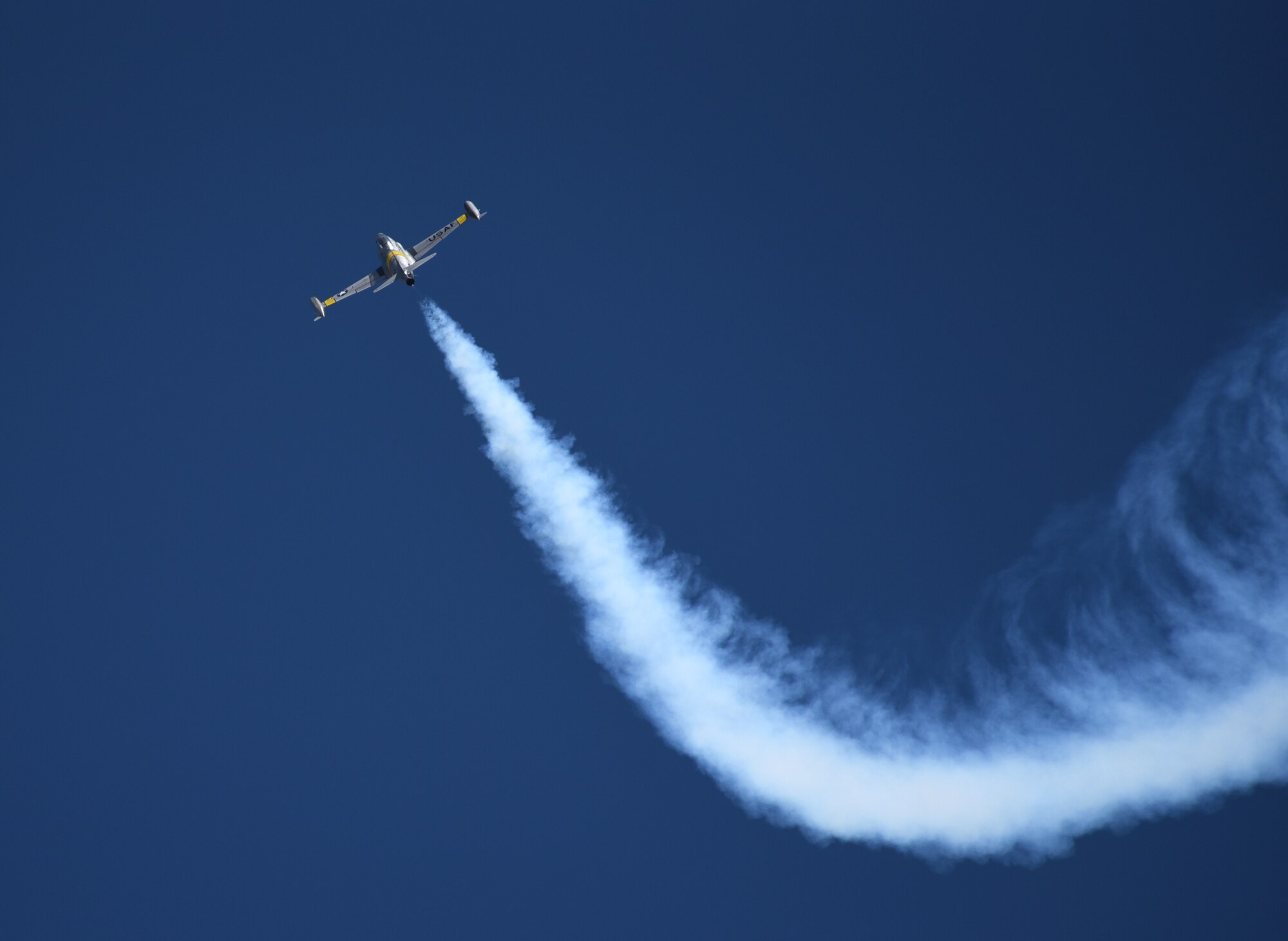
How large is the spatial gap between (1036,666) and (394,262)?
28.4 metres

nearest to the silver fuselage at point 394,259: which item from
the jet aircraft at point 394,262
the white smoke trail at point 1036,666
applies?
the jet aircraft at point 394,262

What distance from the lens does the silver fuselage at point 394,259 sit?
162 feet

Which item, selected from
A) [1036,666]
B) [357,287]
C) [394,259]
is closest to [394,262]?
[394,259]

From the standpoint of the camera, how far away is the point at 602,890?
5809cm

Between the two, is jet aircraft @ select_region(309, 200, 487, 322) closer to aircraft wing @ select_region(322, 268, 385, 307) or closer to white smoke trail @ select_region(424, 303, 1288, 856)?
aircraft wing @ select_region(322, 268, 385, 307)

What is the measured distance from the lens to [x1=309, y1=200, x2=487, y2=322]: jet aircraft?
49438 millimetres

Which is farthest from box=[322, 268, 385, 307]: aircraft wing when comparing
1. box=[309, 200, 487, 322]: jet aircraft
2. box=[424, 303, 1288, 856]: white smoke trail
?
box=[424, 303, 1288, 856]: white smoke trail

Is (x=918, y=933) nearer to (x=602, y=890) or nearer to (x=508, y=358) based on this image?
(x=602, y=890)

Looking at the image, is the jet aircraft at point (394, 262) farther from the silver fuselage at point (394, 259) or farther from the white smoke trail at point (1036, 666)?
the white smoke trail at point (1036, 666)

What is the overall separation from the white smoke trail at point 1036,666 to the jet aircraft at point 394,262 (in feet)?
14.5

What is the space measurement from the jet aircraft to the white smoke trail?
4.42 m

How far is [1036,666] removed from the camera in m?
43.5

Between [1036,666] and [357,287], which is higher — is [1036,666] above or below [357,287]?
below

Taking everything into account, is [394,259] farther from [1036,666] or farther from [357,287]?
[1036,666]
